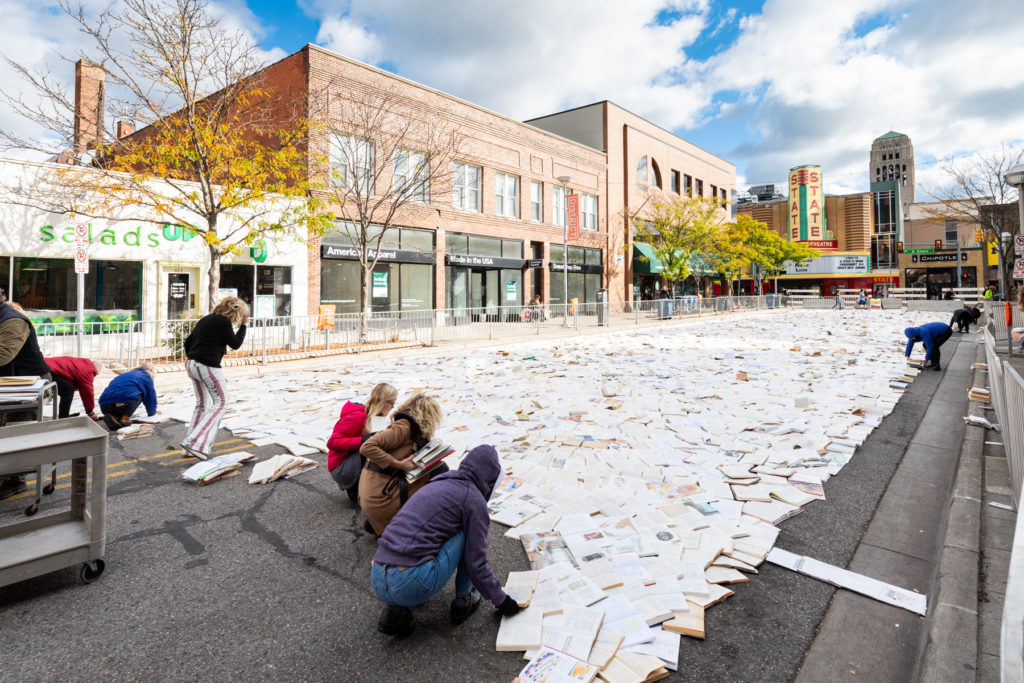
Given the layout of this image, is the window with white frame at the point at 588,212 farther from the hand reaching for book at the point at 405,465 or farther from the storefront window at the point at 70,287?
the hand reaching for book at the point at 405,465

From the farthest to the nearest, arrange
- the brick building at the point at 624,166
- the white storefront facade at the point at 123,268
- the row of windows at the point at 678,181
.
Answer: the row of windows at the point at 678,181
the brick building at the point at 624,166
the white storefront facade at the point at 123,268

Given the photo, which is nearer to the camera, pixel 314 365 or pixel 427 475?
pixel 427 475

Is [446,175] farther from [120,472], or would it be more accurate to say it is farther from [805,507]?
[805,507]


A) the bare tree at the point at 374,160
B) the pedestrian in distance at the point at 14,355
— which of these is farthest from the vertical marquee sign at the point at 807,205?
the pedestrian in distance at the point at 14,355

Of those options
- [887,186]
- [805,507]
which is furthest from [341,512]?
[887,186]

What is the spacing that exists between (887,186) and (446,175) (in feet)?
276

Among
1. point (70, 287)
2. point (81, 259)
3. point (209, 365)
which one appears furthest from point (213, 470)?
point (70, 287)

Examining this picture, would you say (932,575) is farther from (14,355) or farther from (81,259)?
(81,259)

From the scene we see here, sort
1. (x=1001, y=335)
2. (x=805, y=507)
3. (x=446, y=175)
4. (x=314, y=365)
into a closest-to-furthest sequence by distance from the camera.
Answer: (x=805, y=507)
(x=314, y=365)
(x=1001, y=335)
(x=446, y=175)

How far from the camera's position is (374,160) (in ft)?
61.1

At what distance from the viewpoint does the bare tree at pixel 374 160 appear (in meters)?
18.4

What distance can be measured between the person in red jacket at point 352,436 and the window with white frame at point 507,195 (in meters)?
23.8

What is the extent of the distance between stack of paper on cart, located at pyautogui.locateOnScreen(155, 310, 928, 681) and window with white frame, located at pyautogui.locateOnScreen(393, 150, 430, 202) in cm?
790

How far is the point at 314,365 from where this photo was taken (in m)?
14.0
